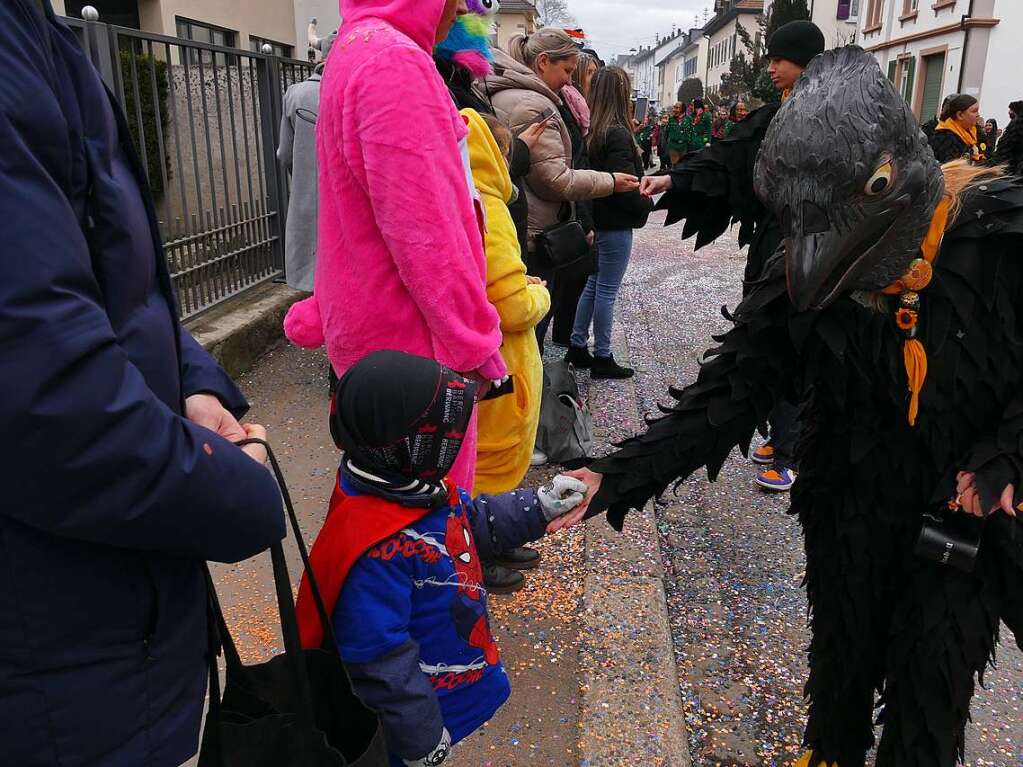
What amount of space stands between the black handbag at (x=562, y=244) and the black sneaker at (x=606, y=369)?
5.95 ft

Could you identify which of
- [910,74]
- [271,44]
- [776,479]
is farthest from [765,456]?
[910,74]

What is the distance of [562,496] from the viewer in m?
1.98

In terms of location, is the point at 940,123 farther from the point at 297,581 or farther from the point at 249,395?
the point at 297,581

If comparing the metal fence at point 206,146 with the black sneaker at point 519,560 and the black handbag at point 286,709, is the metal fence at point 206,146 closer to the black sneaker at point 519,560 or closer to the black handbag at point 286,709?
the black sneaker at point 519,560

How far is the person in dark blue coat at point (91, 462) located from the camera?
38.0 inches

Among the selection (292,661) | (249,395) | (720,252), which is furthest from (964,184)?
(720,252)

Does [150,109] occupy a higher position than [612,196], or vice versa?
[150,109]

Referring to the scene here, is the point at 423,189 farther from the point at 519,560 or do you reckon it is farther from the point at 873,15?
the point at 873,15

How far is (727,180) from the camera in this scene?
3.34 metres

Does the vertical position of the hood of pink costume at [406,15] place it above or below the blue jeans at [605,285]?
above

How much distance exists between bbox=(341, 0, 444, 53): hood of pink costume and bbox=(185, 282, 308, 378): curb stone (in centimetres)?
289

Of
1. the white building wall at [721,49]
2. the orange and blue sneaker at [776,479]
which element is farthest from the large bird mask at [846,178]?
the white building wall at [721,49]

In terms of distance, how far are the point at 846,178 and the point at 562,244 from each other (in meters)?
2.50

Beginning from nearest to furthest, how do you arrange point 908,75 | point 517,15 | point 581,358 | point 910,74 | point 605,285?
point 605,285
point 581,358
point 910,74
point 908,75
point 517,15
